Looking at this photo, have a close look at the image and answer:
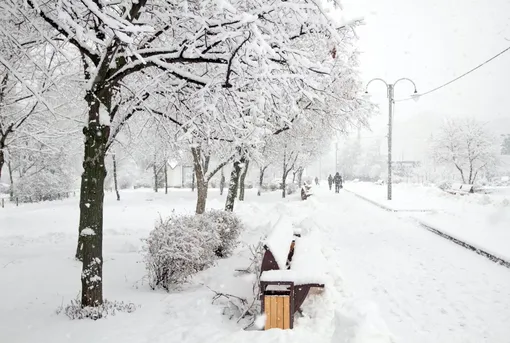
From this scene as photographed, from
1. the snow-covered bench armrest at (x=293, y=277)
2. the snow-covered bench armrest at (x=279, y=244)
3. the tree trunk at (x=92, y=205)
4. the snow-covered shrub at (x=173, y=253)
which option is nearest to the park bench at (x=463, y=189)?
the snow-covered bench armrest at (x=279, y=244)

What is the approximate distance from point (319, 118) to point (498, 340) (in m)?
11.0

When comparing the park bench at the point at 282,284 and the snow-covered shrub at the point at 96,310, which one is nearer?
the park bench at the point at 282,284

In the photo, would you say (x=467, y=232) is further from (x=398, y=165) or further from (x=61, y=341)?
(x=398, y=165)

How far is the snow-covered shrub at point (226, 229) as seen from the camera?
9027 mm

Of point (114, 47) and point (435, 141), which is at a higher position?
point (435, 141)

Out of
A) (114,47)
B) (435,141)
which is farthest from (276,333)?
(435,141)

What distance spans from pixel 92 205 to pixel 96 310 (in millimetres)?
1513

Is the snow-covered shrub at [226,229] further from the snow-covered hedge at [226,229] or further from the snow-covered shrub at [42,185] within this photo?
the snow-covered shrub at [42,185]

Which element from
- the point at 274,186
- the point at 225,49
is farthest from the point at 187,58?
the point at 274,186

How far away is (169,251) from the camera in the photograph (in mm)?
6434

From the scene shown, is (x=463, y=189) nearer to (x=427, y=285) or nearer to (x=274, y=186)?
(x=274, y=186)

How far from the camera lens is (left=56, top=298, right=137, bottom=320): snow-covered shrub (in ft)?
17.3

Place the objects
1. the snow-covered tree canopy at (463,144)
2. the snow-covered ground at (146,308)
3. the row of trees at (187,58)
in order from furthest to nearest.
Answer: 1. the snow-covered tree canopy at (463,144)
2. the snow-covered ground at (146,308)
3. the row of trees at (187,58)

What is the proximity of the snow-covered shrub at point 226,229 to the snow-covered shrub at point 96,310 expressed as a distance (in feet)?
11.0
